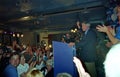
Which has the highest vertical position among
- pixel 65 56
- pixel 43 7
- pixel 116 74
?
pixel 43 7

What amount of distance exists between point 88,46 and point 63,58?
150cm

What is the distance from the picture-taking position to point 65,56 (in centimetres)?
259

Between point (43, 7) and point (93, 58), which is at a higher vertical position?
point (43, 7)

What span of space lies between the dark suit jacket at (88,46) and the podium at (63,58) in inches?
54.1

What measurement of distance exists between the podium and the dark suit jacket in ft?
4.51

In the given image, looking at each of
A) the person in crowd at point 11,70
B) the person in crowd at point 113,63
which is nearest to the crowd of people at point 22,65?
the person in crowd at point 11,70

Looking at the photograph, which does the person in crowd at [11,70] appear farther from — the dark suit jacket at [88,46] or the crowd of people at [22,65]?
the dark suit jacket at [88,46]

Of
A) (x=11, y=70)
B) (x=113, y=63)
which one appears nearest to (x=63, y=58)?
(x=11, y=70)

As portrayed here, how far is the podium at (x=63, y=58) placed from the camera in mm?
2561

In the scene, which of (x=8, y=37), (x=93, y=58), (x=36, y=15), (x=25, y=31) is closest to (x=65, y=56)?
(x=93, y=58)

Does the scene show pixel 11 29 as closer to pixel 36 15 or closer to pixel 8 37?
pixel 8 37

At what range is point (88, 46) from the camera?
160 inches

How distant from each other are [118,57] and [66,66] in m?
1.69

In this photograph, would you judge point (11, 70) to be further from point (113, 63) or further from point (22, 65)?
point (113, 63)
